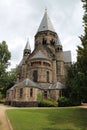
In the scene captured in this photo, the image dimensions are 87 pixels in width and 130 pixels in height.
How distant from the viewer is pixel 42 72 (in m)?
52.5

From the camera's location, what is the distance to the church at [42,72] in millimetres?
45000

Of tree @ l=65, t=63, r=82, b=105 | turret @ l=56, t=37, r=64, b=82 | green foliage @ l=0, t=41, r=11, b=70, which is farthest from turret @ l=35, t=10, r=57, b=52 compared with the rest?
tree @ l=65, t=63, r=82, b=105

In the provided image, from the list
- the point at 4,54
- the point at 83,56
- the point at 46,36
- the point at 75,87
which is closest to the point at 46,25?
the point at 46,36

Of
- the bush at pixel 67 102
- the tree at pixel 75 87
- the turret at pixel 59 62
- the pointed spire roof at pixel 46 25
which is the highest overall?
the pointed spire roof at pixel 46 25

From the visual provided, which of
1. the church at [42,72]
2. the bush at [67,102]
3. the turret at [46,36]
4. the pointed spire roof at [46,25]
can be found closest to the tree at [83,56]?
the bush at [67,102]

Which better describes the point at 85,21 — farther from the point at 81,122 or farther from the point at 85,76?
the point at 81,122

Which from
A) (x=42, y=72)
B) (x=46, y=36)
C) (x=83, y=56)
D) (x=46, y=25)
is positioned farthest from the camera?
(x=46, y=25)

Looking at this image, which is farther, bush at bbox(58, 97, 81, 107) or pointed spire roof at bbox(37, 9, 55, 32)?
pointed spire roof at bbox(37, 9, 55, 32)

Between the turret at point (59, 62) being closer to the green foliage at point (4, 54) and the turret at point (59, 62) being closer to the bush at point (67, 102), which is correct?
the bush at point (67, 102)

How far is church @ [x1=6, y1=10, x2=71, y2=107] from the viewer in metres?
45.0

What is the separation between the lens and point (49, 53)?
195ft

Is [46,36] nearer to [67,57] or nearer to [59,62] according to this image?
[67,57]

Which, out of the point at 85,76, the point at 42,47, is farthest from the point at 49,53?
the point at 85,76

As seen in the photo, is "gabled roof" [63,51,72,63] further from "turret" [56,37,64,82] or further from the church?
"turret" [56,37,64,82]
